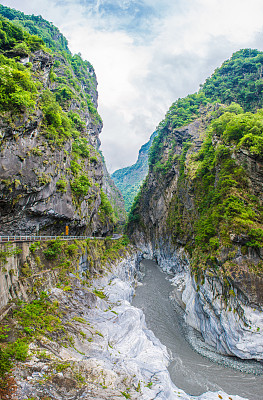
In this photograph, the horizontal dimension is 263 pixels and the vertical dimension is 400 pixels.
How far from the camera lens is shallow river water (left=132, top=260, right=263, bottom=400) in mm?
13016

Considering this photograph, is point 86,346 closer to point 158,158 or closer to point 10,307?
point 10,307

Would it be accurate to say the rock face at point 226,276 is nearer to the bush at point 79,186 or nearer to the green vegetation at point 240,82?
the bush at point 79,186

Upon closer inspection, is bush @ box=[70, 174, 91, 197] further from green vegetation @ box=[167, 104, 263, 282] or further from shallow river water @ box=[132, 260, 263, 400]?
shallow river water @ box=[132, 260, 263, 400]

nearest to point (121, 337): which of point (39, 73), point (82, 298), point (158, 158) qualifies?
point (82, 298)

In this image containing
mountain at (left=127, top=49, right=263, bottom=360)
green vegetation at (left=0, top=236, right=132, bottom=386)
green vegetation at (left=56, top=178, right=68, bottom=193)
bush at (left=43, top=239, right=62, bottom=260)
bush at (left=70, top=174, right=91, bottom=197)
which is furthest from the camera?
bush at (left=70, top=174, right=91, bottom=197)

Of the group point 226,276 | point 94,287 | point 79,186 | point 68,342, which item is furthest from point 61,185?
point 226,276

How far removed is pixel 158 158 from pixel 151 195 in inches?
466

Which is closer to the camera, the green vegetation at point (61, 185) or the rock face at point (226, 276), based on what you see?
the rock face at point (226, 276)

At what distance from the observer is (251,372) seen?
1411 cm

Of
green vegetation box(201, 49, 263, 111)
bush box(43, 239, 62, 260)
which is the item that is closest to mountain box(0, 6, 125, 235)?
bush box(43, 239, 62, 260)

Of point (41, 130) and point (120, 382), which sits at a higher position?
point (41, 130)

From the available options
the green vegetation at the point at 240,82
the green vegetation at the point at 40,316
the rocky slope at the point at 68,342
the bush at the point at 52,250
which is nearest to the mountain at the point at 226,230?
the green vegetation at the point at 240,82

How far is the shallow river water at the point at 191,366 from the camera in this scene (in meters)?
13.0

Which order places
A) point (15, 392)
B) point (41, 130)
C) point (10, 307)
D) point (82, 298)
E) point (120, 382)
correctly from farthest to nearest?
point (41, 130), point (82, 298), point (10, 307), point (120, 382), point (15, 392)
